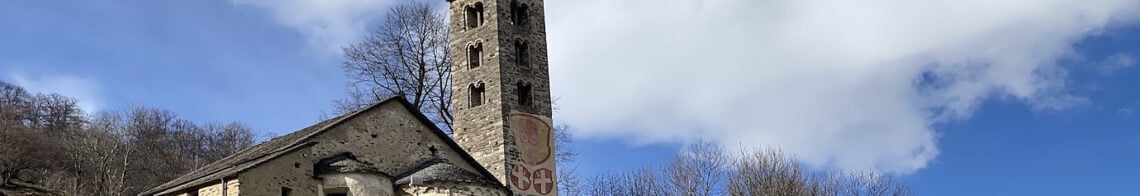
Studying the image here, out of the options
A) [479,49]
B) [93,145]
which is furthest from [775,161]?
[93,145]

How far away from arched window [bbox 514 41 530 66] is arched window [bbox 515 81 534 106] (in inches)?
28.9

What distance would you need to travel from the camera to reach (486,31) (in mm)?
32688

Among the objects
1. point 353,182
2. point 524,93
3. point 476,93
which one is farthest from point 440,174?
point 524,93

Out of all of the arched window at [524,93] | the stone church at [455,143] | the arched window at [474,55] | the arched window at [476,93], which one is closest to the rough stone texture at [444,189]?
the stone church at [455,143]

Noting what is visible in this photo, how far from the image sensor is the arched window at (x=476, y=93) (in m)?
32.1

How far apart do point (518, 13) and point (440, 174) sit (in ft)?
38.3

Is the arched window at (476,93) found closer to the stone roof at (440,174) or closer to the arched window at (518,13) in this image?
the arched window at (518,13)

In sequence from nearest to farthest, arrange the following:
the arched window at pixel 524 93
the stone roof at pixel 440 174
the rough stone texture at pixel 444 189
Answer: the rough stone texture at pixel 444 189
the stone roof at pixel 440 174
the arched window at pixel 524 93

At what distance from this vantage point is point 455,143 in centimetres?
2630

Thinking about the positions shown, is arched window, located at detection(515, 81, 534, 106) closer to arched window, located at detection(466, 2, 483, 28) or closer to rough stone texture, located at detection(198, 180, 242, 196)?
arched window, located at detection(466, 2, 483, 28)

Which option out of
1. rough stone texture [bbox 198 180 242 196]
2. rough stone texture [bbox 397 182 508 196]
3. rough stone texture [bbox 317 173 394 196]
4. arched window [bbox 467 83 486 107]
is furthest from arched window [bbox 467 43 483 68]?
rough stone texture [bbox 198 180 242 196]

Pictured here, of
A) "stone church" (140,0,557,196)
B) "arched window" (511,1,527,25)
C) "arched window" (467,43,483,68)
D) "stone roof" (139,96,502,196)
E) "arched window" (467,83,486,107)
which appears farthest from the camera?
"arched window" (511,1,527,25)

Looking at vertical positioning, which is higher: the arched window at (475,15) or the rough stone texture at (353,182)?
the arched window at (475,15)

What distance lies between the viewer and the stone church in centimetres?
2211
